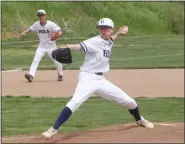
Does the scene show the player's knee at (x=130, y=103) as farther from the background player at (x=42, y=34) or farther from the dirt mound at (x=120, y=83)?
the background player at (x=42, y=34)

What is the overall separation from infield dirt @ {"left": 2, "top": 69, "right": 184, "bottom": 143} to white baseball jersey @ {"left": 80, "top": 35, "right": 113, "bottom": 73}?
0.93m

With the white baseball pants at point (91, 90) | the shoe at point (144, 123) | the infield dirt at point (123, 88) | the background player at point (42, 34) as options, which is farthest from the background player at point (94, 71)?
the background player at point (42, 34)

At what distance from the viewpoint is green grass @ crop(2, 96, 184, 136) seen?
32.4 feet

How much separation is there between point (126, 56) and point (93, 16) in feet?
43.9

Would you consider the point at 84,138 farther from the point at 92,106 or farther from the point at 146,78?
the point at 146,78

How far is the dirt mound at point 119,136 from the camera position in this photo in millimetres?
7695

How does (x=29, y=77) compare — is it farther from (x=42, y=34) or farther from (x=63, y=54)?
(x=63, y=54)

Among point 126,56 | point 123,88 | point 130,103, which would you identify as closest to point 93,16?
point 126,56

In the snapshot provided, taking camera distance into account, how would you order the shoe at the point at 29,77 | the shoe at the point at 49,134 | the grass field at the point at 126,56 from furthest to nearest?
the grass field at the point at 126,56 < the shoe at the point at 29,77 < the shoe at the point at 49,134

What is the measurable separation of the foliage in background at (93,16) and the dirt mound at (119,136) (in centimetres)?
2424

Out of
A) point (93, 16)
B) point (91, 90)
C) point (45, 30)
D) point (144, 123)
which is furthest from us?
point (93, 16)

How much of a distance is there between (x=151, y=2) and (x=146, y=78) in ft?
88.0

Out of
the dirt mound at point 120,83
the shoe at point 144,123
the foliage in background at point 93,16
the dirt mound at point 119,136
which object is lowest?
the foliage in background at point 93,16

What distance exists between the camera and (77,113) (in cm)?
1148
